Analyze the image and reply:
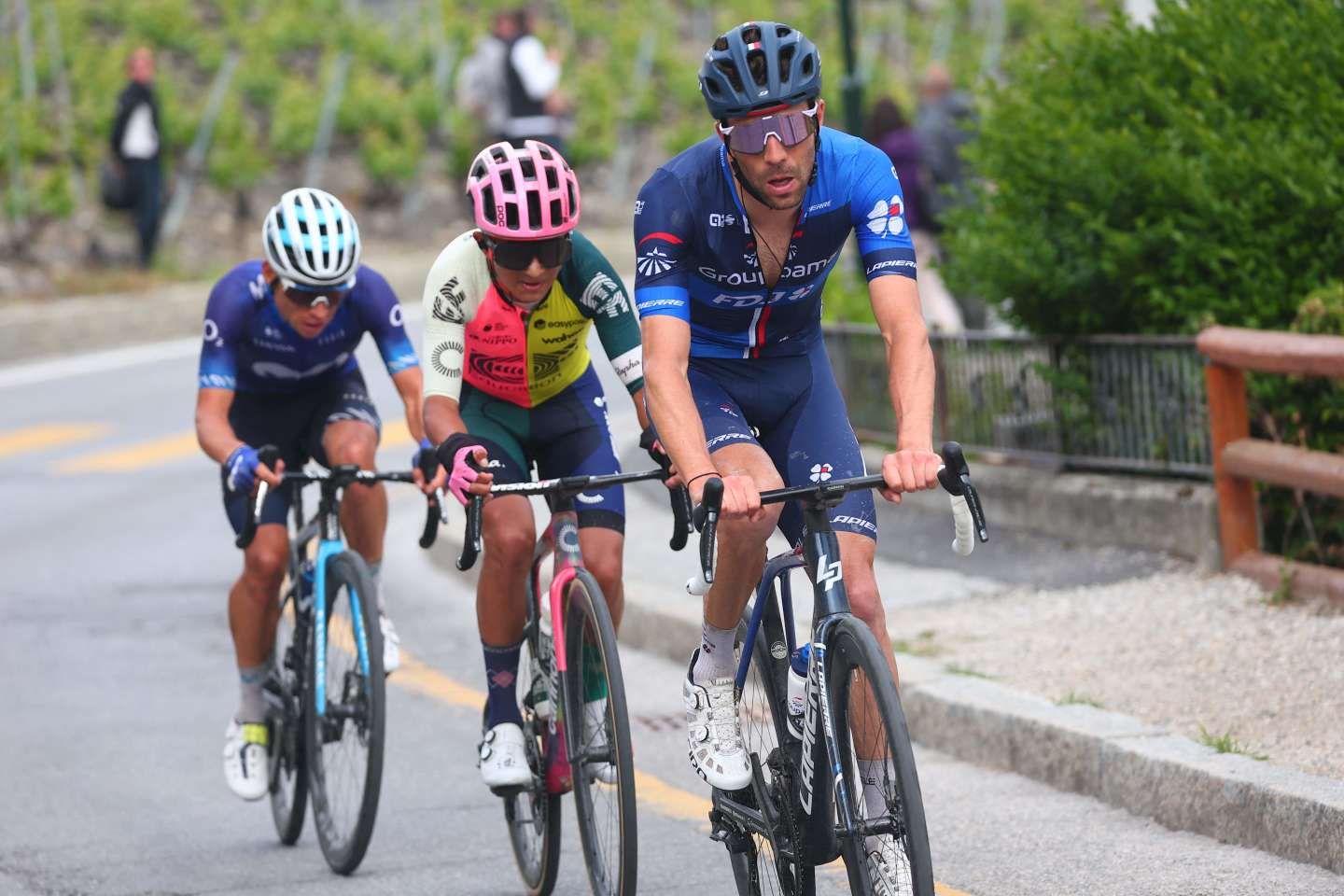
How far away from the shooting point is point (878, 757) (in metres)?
4.51

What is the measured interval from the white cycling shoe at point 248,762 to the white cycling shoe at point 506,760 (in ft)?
4.46

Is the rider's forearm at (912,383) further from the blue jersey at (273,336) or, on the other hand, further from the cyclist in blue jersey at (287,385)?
the blue jersey at (273,336)

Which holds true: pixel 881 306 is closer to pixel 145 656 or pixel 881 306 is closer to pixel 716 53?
pixel 716 53

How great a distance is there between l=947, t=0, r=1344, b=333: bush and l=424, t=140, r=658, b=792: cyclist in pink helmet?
3.76 meters

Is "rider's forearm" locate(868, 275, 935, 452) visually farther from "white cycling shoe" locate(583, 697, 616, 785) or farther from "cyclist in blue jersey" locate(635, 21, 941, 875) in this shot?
"white cycling shoe" locate(583, 697, 616, 785)

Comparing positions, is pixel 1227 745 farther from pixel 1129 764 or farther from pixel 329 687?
pixel 329 687

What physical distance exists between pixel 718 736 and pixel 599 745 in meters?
0.57

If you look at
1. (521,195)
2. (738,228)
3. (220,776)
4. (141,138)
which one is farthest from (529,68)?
(738,228)

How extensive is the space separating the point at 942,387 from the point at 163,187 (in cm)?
1445

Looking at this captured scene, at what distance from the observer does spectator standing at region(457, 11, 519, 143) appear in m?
20.5

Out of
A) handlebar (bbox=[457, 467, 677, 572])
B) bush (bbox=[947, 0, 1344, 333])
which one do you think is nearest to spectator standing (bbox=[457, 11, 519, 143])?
bush (bbox=[947, 0, 1344, 333])

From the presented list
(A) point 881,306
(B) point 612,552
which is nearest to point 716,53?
(A) point 881,306

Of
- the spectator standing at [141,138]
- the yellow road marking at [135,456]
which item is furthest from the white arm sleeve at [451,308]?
the spectator standing at [141,138]

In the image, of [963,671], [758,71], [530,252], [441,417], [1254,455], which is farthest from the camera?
[1254,455]
